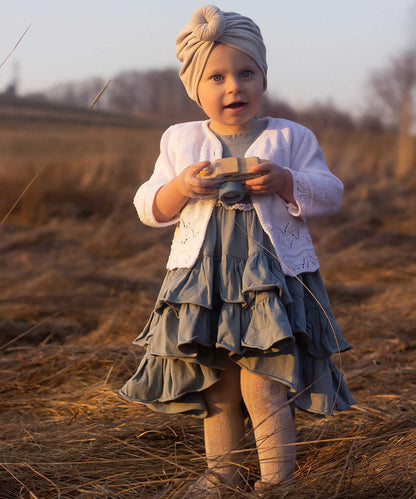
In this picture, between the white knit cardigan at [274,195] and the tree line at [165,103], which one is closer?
the white knit cardigan at [274,195]

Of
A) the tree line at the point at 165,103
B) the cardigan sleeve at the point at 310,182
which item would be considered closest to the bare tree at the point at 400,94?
the tree line at the point at 165,103

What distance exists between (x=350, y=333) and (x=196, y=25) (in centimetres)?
235

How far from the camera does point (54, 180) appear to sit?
29.7ft

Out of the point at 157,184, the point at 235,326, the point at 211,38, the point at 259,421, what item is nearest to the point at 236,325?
the point at 235,326

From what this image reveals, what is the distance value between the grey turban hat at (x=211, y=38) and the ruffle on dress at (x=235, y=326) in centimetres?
42

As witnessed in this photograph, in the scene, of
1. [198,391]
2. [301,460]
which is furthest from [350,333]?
[198,391]

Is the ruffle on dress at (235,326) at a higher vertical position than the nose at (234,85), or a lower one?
lower

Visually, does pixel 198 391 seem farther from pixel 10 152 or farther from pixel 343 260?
pixel 10 152

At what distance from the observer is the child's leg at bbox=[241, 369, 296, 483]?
76.7 inches

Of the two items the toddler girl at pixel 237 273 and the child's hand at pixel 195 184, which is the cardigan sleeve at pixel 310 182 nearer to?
the toddler girl at pixel 237 273

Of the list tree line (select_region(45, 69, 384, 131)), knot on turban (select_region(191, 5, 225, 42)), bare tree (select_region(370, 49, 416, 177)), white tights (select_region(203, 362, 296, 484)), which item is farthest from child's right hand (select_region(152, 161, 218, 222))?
bare tree (select_region(370, 49, 416, 177))

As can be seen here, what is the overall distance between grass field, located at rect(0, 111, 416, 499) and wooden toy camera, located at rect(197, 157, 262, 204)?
22.4 inches

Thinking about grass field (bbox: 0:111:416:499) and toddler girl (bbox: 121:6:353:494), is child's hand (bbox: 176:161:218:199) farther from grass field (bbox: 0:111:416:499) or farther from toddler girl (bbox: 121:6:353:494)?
grass field (bbox: 0:111:416:499)

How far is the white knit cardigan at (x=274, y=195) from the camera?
1993 mm
